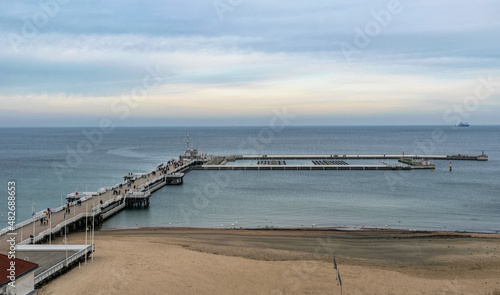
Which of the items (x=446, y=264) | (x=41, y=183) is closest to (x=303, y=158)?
(x=41, y=183)

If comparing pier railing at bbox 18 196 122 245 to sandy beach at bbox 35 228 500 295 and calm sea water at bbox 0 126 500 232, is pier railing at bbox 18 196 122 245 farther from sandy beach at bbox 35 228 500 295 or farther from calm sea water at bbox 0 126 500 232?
calm sea water at bbox 0 126 500 232

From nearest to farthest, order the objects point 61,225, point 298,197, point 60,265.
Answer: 1. point 60,265
2. point 61,225
3. point 298,197

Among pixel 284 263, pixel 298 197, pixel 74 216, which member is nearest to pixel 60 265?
pixel 284 263

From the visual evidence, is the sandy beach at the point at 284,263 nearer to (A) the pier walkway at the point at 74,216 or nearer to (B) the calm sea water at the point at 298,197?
(A) the pier walkway at the point at 74,216

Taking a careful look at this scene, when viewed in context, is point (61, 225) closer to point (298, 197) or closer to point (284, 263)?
point (284, 263)

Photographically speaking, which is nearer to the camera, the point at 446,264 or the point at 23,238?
the point at 446,264

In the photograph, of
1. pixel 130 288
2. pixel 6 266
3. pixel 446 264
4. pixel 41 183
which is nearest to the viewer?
pixel 6 266

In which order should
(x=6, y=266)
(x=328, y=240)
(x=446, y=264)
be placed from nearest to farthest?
(x=6, y=266), (x=446, y=264), (x=328, y=240)

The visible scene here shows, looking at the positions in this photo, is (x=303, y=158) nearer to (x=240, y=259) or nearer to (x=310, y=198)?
(x=310, y=198)

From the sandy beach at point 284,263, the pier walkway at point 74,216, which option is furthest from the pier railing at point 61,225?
the sandy beach at point 284,263
